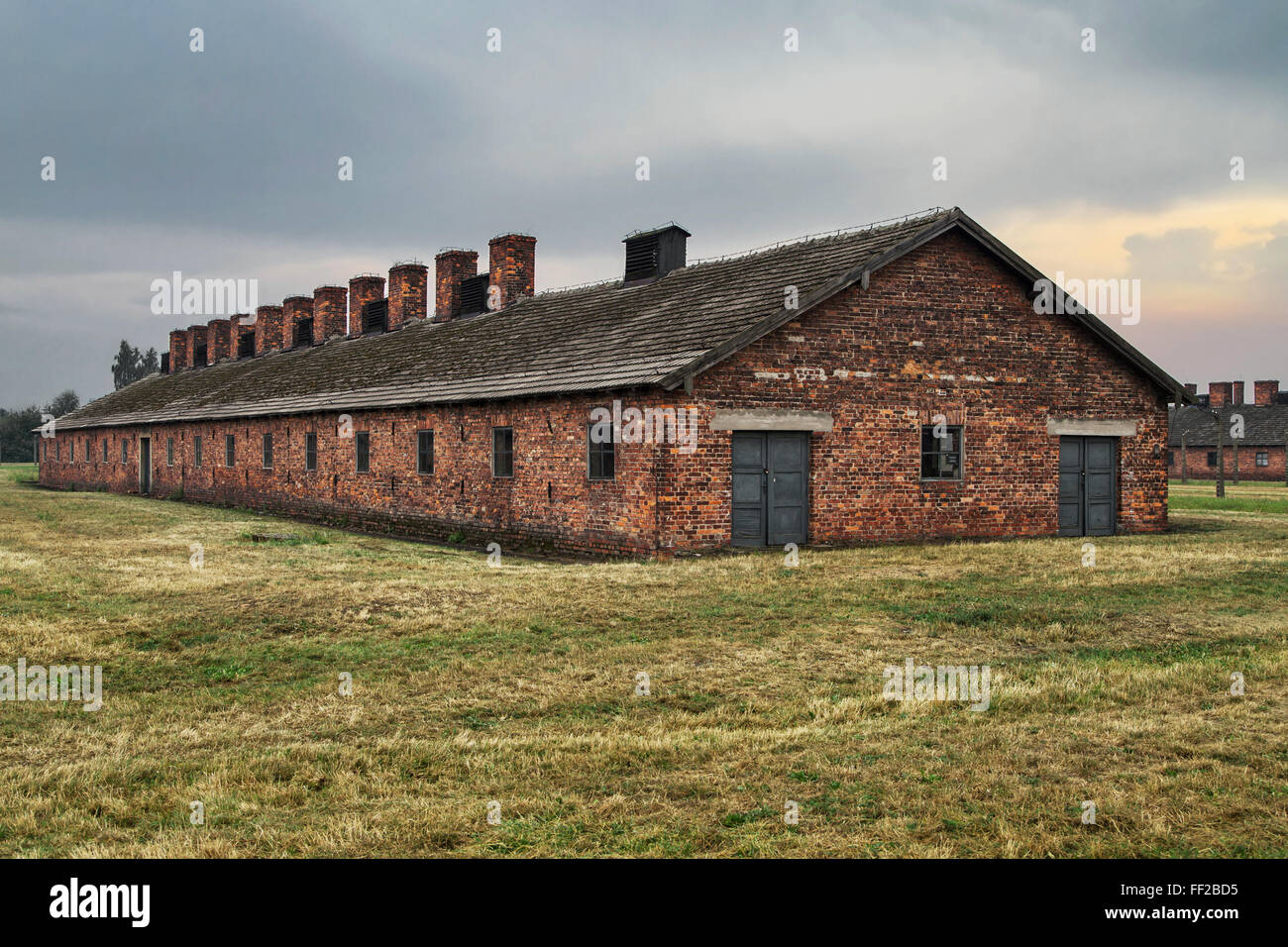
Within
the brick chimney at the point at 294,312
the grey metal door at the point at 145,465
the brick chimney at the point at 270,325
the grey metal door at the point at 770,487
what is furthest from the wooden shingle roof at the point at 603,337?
the brick chimney at the point at 270,325

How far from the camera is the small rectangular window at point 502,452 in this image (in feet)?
69.2

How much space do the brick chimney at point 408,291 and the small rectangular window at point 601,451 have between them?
18864 mm

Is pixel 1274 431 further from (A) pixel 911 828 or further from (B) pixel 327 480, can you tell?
(A) pixel 911 828

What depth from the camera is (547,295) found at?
2900cm

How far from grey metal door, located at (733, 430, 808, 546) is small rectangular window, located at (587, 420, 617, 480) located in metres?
2.10

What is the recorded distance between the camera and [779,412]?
18062mm

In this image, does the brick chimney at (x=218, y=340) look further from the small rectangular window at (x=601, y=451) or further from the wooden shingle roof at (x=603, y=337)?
the small rectangular window at (x=601, y=451)

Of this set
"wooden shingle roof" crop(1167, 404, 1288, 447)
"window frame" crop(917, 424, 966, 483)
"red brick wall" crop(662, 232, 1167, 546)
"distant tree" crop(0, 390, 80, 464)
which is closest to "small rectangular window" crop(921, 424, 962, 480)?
Result: "window frame" crop(917, 424, 966, 483)

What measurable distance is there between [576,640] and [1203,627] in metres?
6.31

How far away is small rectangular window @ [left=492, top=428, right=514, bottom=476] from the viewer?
21078 mm

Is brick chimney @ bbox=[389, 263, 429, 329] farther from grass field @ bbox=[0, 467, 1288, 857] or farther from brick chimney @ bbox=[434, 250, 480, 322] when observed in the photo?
grass field @ bbox=[0, 467, 1288, 857]

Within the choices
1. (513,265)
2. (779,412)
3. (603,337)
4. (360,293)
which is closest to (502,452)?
(603,337)

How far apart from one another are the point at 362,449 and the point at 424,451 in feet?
11.4
